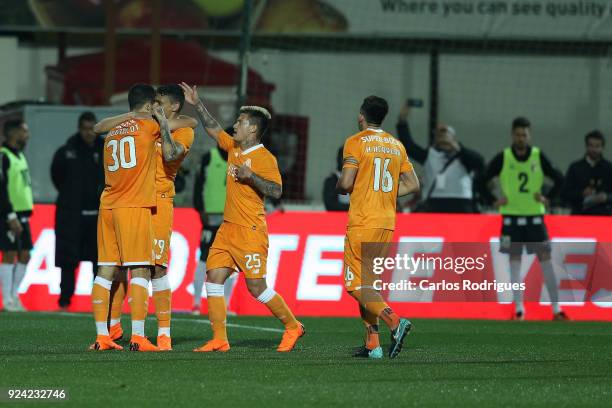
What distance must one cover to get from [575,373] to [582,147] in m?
16.6

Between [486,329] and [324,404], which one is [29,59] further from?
[324,404]

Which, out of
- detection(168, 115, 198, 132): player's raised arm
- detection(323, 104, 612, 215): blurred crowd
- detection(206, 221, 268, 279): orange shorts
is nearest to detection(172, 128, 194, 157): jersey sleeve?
detection(168, 115, 198, 132): player's raised arm

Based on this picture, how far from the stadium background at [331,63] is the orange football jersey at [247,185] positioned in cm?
981

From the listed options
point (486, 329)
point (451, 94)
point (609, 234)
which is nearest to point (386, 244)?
point (486, 329)

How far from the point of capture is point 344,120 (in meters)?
24.8

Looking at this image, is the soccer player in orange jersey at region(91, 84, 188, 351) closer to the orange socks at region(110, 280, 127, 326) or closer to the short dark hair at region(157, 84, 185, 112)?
the short dark hair at region(157, 84, 185, 112)

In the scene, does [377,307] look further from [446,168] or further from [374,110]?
[446,168]

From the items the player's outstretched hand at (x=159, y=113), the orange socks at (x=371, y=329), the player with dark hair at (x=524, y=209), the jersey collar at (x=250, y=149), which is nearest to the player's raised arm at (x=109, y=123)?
the player's outstretched hand at (x=159, y=113)

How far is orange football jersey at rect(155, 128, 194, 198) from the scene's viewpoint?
1053cm

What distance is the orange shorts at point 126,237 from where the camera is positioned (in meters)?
10.2

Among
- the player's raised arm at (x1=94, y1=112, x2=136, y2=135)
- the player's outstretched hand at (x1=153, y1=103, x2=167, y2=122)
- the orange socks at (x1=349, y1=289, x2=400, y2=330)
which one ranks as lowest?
the orange socks at (x1=349, y1=289, x2=400, y2=330)

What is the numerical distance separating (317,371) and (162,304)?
196 centimetres

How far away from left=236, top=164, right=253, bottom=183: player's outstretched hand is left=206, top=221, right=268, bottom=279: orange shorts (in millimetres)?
414

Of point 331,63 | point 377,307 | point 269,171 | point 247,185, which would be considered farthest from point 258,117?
point 331,63
